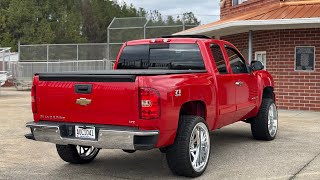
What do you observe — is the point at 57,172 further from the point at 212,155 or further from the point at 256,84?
the point at 256,84

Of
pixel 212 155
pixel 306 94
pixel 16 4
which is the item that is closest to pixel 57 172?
pixel 212 155

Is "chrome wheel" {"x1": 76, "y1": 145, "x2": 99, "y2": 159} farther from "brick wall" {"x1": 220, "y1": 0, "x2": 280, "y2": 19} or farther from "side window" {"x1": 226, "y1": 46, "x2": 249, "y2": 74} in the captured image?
"brick wall" {"x1": 220, "y1": 0, "x2": 280, "y2": 19}

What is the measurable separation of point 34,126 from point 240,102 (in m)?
3.32

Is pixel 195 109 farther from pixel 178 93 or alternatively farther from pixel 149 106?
pixel 149 106

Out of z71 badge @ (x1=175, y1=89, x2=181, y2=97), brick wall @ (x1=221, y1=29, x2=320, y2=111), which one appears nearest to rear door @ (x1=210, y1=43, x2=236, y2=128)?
z71 badge @ (x1=175, y1=89, x2=181, y2=97)

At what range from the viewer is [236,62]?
7.82 meters

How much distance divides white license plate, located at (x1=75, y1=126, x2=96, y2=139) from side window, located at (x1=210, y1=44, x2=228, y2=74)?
2372 mm

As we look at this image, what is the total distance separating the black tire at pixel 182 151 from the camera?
18.2 ft

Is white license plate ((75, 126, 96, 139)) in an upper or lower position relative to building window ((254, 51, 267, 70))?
lower

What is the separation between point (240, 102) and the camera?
7.41 meters

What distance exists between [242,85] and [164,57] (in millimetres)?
1415

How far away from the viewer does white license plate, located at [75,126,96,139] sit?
17.7ft

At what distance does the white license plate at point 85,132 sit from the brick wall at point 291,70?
10270 mm

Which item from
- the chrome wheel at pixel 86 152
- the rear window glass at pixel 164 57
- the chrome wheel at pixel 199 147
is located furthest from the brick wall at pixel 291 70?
the chrome wheel at pixel 86 152
